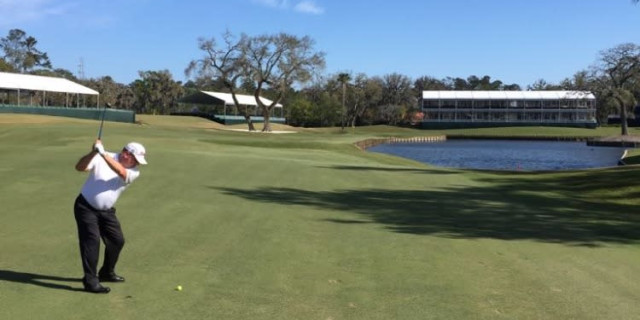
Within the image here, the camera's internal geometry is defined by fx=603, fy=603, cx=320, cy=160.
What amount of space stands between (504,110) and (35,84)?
97.3 meters

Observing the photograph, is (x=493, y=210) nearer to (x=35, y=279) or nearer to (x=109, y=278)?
(x=109, y=278)

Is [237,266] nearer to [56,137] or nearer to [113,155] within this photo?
[113,155]

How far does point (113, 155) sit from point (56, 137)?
3006 cm

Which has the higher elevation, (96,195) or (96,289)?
(96,195)

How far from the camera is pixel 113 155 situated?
6941 mm

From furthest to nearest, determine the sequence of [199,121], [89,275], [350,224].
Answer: [199,121] → [350,224] → [89,275]

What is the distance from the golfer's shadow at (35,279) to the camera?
6949mm

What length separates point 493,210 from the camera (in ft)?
50.6

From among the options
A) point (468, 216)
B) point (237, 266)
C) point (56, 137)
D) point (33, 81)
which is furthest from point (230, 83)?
point (237, 266)

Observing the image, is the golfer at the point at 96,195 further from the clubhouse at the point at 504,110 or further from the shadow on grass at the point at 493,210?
the clubhouse at the point at 504,110

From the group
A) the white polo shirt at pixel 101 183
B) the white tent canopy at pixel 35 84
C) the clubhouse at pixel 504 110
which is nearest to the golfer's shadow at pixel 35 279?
the white polo shirt at pixel 101 183

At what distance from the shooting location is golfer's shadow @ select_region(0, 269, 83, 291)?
274 inches

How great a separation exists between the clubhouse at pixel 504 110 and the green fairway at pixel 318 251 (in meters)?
116

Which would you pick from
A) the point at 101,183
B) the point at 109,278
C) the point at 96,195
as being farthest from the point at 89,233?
the point at 109,278
